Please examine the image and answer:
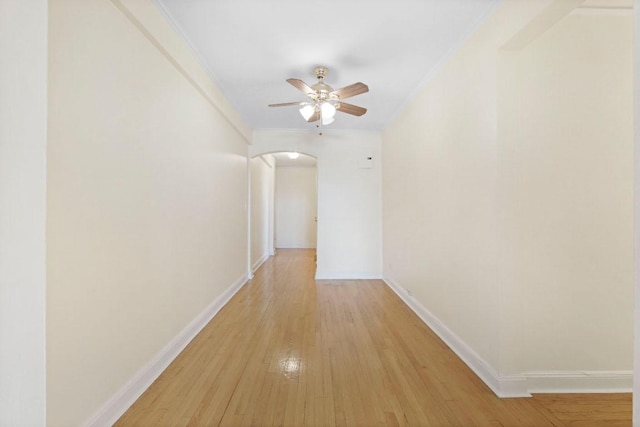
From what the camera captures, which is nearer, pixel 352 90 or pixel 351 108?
pixel 352 90

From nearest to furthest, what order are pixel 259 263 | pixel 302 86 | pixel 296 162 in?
pixel 302 86 < pixel 259 263 < pixel 296 162

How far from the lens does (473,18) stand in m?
1.89

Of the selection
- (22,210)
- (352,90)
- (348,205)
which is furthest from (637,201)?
(348,205)

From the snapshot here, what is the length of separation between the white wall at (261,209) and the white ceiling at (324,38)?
7.20 ft

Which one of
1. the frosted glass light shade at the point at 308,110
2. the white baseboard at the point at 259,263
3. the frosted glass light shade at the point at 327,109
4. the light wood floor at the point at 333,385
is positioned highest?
the frosted glass light shade at the point at 308,110

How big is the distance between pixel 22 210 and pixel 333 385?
179 cm

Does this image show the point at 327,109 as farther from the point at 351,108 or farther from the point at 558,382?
the point at 558,382

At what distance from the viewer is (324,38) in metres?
2.12

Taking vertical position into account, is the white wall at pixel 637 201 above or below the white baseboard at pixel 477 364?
above

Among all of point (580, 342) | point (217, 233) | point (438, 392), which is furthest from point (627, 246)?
point (217, 233)

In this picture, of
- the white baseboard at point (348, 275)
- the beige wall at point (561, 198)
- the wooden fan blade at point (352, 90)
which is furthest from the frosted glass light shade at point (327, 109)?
the white baseboard at point (348, 275)

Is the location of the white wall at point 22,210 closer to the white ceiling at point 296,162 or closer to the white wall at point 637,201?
the white wall at point 637,201

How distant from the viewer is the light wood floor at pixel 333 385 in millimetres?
1494

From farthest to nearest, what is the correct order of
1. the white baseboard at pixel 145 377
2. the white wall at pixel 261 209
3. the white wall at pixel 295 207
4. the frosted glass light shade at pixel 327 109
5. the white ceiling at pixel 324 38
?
the white wall at pixel 295 207 < the white wall at pixel 261 209 < the frosted glass light shade at pixel 327 109 < the white ceiling at pixel 324 38 < the white baseboard at pixel 145 377
